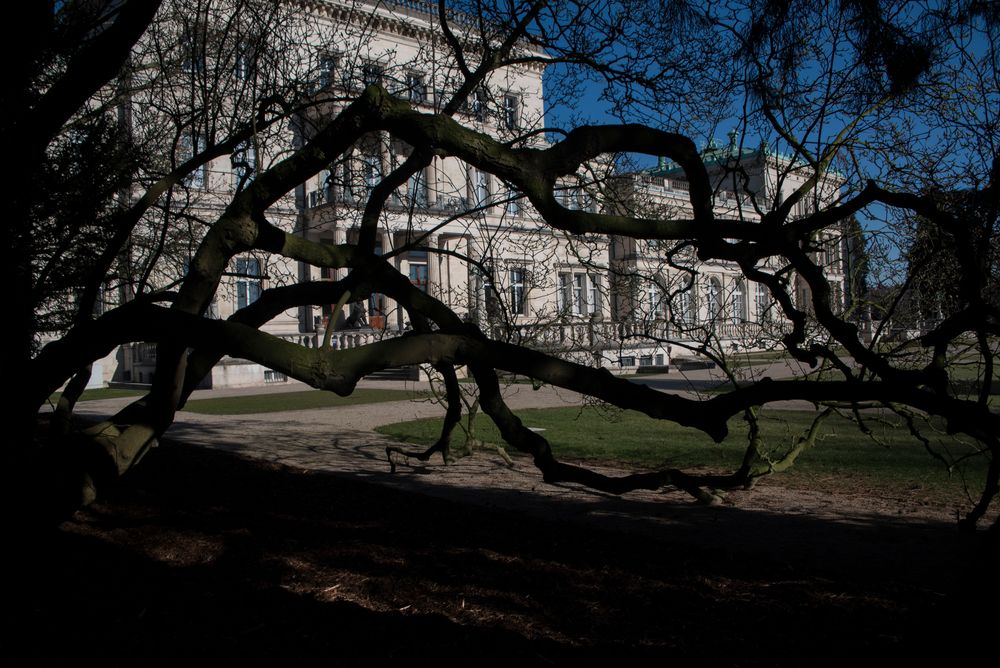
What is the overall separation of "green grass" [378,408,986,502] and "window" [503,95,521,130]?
126 inches

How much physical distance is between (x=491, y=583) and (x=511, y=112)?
5.35 m

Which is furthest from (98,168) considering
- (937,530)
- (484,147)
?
(937,530)

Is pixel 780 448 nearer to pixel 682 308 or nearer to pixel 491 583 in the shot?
pixel 682 308

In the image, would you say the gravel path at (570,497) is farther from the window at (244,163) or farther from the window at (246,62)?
the window at (246,62)

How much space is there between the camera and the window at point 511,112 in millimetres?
8867

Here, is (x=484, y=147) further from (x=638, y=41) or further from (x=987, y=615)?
(x=638, y=41)

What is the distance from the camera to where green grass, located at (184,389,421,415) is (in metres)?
19.7

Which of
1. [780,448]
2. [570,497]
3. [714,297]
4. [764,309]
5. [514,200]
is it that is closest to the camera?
[514,200]

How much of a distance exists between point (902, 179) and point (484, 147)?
5.15m

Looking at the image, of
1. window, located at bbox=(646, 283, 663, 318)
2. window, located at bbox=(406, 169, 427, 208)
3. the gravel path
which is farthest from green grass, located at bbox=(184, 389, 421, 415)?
window, located at bbox=(646, 283, 663, 318)

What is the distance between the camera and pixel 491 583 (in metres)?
5.45

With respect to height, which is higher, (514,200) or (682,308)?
(514,200)


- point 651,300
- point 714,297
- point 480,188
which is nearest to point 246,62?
point 480,188

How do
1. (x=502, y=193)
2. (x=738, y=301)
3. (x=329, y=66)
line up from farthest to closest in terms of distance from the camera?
(x=738, y=301), (x=502, y=193), (x=329, y=66)
